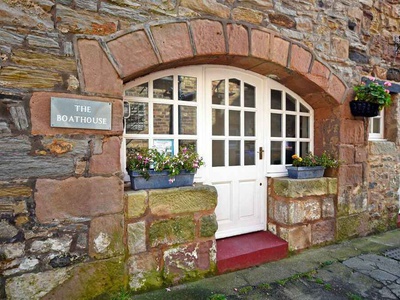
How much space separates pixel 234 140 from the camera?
2.99 metres

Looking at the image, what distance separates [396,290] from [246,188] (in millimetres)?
1661

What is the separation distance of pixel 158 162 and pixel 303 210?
1895 millimetres

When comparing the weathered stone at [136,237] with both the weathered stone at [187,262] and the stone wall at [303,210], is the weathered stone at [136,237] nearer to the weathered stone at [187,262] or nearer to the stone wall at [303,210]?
the weathered stone at [187,262]

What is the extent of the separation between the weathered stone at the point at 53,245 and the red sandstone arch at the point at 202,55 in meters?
1.16

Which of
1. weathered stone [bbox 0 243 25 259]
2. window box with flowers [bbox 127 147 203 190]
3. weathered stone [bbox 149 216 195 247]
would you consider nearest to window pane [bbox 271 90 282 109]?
window box with flowers [bbox 127 147 203 190]

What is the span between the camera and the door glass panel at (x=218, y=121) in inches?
113

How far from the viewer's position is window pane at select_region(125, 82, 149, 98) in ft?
7.95

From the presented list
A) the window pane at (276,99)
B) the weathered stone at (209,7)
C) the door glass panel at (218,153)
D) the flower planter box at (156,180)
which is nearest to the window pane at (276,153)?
the window pane at (276,99)

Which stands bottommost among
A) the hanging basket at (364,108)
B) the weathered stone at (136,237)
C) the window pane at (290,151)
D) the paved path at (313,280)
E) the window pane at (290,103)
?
the paved path at (313,280)

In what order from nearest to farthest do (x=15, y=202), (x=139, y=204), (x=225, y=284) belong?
(x=15, y=202) → (x=139, y=204) → (x=225, y=284)

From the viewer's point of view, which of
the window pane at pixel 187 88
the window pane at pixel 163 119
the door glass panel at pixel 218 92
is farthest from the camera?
the door glass panel at pixel 218 92

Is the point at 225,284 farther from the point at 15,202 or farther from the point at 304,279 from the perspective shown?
the point at 15,202

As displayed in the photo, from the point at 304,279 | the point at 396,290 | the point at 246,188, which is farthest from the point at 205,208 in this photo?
the point at 396,290

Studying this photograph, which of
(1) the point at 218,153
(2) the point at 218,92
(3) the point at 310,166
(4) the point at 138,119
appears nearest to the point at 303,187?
(3) the point at 310,166
